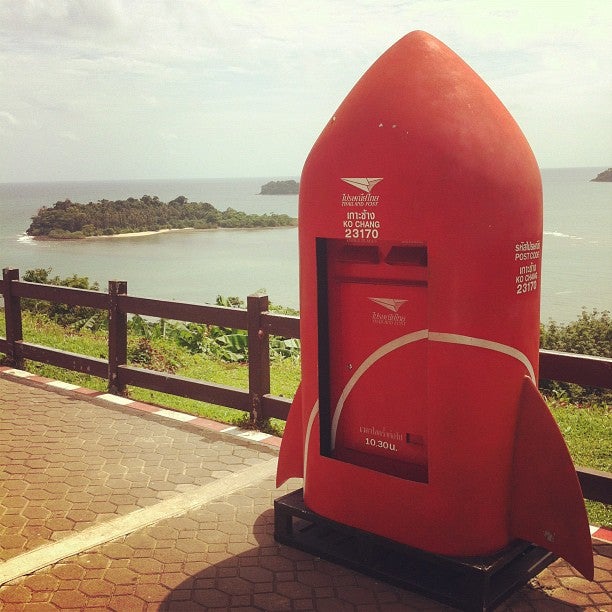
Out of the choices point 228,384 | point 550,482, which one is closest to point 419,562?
point 550,482

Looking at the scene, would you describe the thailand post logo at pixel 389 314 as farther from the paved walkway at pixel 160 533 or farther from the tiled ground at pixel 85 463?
the tiled ground at pixel 85 463

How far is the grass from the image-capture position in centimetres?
701

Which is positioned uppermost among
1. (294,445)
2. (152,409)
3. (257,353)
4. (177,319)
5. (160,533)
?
(177,319)

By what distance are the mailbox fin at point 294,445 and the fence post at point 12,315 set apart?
18.6 ft

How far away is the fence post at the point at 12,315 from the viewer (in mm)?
9297

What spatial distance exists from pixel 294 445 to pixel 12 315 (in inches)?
232

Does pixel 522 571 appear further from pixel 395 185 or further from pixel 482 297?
pixel 395 185

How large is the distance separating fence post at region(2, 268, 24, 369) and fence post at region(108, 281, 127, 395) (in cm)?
196

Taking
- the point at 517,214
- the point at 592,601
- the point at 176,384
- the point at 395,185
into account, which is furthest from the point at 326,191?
the point at 176,384

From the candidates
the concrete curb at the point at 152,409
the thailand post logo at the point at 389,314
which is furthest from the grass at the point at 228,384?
the thailand post logo at the point at 389,314

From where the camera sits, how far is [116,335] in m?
8.00

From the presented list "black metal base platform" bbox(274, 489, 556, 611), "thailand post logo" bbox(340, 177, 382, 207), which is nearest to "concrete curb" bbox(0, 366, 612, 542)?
"black metal base platform" bbox(274, 489, 556, 611)

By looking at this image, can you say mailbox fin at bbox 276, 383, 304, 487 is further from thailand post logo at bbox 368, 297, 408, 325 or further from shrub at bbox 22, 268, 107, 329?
shrub at bbox 22, 268, 107, 329

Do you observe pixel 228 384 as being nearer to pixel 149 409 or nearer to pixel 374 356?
pixel 149 409
